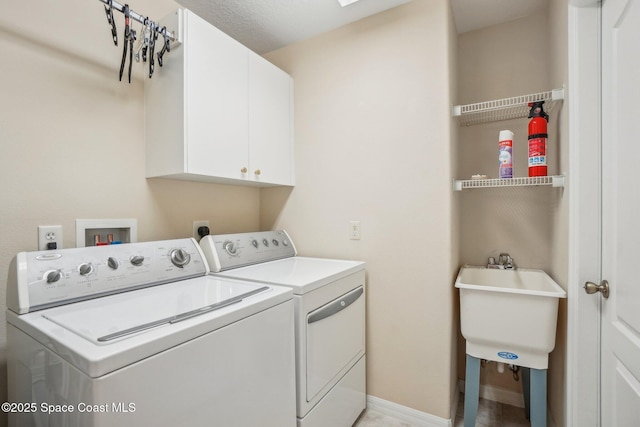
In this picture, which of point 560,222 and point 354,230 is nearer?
point 560,222

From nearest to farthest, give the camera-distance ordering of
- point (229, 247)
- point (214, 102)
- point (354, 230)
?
point (214, 102)
point (229, 247)
point (354, 230)

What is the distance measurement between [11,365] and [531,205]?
258 centimetres

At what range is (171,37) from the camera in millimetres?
1328

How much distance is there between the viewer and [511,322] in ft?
4.56

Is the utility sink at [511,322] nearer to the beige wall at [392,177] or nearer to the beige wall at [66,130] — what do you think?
the beige wall at [392,177]

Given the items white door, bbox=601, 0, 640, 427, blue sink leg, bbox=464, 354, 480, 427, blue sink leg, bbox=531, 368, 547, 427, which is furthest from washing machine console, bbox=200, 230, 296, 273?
white door, bbox=601, 0, 640, 427

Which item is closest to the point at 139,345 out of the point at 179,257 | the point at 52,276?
the point at 52,276

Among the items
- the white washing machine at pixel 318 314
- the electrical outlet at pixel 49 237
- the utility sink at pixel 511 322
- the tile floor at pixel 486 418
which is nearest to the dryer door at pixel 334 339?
the white washing machine at pixel 318 314

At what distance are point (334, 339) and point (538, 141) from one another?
4.68 ft

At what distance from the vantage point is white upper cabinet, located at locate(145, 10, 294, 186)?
136cm

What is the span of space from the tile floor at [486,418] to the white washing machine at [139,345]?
0.78m

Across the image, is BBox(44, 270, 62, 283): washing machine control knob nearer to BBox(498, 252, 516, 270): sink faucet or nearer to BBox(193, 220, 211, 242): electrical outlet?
BBox(193, 220, 211, 242): electrical outlet

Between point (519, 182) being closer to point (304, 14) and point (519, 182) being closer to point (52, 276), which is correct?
point (304, 14)

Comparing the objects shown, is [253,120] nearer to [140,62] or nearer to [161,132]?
[161,132]
